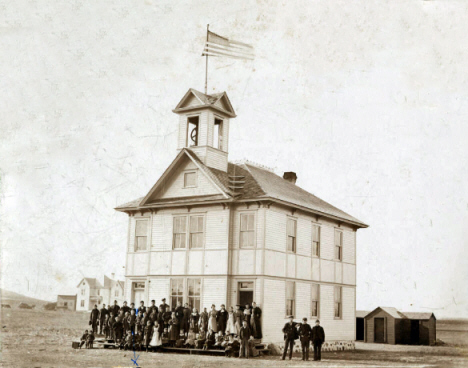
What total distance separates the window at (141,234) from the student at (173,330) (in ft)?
7.61

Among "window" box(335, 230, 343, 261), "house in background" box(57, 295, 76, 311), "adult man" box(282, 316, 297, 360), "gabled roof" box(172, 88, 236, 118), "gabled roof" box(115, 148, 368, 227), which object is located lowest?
"adult man" box(282, 316, 297, 360)

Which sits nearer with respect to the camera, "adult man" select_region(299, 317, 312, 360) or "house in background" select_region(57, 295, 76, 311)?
"adult man" select_region(299, 317, 312, 360)

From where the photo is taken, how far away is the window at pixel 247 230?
1773 centimetres

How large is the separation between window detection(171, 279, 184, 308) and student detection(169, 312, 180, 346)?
73 centimetres

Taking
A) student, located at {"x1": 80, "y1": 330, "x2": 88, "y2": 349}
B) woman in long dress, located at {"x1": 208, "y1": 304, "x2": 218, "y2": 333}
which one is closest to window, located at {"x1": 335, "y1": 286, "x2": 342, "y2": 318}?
woman in long dress, located at {"x1": 208, "y1": 304, "x2": 218, "y2": 333}

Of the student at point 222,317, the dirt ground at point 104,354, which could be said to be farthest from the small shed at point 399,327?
the student at point 222,317

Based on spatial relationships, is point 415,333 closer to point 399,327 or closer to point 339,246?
point 399,327

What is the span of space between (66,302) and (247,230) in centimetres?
550

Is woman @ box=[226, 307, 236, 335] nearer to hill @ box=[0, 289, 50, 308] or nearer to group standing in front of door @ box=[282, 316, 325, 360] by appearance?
group standing in front of door @ box=[282, 316, 325, 360]

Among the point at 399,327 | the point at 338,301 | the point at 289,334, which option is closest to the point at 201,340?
the point at 289,334

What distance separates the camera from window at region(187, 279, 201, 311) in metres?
18.8

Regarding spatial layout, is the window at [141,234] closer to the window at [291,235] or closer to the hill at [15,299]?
the hill at [15,299]

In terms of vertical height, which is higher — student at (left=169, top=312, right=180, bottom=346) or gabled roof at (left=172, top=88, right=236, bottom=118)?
gabled roof at (left=172, top=88, right=236, bottom=118)

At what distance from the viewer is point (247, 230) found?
17.8m
